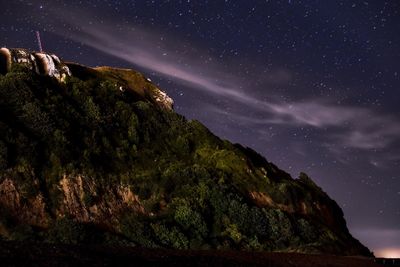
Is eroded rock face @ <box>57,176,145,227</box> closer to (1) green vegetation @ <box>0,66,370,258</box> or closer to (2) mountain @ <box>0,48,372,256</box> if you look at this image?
(2) mountain @ <box>0,48,372,256</box>

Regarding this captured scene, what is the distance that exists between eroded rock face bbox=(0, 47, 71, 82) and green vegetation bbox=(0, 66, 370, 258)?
1.69 meters

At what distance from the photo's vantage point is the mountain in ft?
106

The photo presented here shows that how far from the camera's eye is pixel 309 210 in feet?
159

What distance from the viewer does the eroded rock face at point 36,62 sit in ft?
144

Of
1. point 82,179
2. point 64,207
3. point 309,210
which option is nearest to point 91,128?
point 82,179

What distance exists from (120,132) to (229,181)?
431 inches

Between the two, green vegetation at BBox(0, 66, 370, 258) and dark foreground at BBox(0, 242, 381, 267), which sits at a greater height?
green vegetation at BBox(0, 66, 370, 258)

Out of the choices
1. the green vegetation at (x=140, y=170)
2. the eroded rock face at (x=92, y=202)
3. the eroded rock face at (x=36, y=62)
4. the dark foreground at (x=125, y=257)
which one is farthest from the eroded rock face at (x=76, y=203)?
the dark foreground at (x=125, y=257)

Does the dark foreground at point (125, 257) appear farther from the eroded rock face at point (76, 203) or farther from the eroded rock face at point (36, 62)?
the eroded rock face at point (36, 62)

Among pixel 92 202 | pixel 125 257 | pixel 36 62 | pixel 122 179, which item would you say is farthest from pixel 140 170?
pixel 125 257

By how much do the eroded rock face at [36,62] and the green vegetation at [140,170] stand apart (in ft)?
5.53

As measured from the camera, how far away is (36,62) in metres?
46.1

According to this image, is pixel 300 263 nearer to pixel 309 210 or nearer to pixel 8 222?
pixel 8 222

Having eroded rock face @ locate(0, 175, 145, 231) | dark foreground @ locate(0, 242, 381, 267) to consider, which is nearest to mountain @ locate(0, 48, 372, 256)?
eroded rock face @ locate(0, 175, 145, 231)
